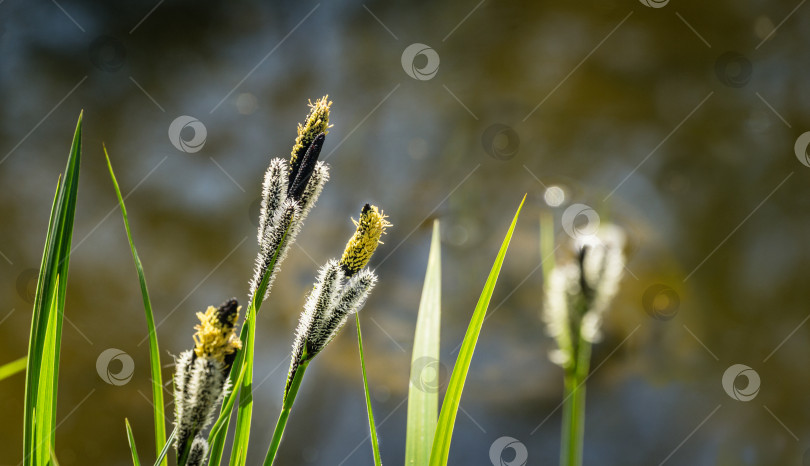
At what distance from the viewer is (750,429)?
129cm

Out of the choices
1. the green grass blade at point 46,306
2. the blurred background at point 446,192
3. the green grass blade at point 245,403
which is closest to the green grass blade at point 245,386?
the green grass blade at point 245,403

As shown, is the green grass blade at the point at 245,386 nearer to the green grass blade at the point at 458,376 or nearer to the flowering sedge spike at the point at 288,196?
the flowering sedge spike at the point at 288,196

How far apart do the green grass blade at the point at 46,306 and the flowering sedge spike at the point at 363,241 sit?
18 cm

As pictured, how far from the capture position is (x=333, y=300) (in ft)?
0.98

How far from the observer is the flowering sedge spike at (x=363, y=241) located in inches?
11.9

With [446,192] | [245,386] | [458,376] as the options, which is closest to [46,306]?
[245,386]

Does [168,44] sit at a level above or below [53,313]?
above

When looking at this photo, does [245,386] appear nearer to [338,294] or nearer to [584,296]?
[338,294]

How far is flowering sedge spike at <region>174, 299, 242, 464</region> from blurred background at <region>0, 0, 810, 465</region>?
46.9 inches

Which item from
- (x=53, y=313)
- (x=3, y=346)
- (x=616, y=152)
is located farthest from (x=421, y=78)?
(x=3, y=346)

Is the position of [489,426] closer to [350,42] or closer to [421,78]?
[421,78]

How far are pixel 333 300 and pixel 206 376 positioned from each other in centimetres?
9

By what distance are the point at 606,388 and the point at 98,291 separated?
1456 mm

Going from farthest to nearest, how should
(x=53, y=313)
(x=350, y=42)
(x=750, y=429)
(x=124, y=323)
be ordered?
1. (x=350, y=42)
2. (x=124, y=323)
3. (x=750, y=429)
4. (x=53, y=313)
